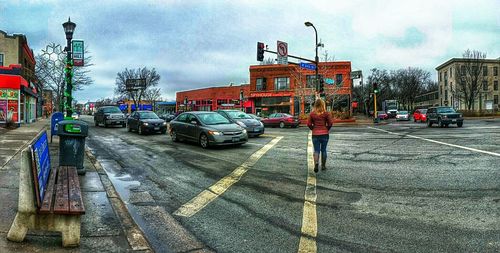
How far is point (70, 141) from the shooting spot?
817 centimetres

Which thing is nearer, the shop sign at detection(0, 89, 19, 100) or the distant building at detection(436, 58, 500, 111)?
the shop sign at detection(0, 89, 19, 100)

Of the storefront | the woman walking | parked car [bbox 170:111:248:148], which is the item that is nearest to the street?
the woman walking

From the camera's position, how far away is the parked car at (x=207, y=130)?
13.7 m

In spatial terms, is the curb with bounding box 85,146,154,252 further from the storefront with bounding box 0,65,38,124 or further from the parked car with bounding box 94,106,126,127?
the parked car with bounding box 94,106,126,127

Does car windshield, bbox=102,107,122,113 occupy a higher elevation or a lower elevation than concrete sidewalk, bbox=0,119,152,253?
higher

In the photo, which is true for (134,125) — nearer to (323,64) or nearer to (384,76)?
(323,64)

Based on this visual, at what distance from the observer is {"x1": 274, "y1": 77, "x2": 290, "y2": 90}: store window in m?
56.5

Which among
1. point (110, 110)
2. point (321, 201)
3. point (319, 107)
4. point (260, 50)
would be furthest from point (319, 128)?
point (110, 110)

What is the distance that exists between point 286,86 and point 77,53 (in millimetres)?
Answer: 42530

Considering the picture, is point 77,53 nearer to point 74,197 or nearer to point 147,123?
point 147,123

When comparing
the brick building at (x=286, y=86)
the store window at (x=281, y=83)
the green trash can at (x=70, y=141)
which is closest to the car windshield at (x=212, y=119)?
the green trash can at (x=70, y=141)

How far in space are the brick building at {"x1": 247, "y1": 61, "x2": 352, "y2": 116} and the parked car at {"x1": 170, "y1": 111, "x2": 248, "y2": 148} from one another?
37.2 m

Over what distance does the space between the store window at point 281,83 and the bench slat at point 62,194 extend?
5124 cm

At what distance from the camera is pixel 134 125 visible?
23.3 meters
